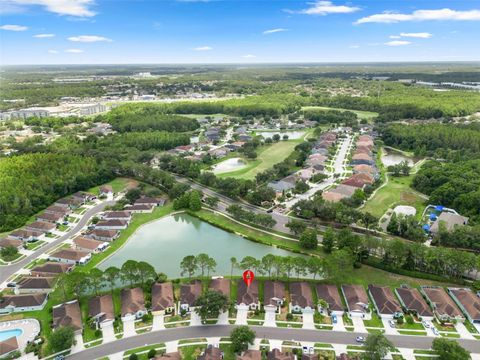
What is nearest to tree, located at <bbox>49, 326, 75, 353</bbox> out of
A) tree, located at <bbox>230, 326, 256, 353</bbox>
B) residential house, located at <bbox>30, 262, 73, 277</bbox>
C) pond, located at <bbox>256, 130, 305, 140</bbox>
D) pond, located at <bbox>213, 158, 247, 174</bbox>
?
residential house, located at <bbox>30, 262, 73, 277</bbox>

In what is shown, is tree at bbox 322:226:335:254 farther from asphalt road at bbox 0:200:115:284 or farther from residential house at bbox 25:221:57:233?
residential house at bbox 25:221:57:233

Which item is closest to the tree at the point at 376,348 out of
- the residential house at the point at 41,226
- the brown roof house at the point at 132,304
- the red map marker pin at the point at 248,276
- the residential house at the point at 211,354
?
the residential house at the point at 211,354

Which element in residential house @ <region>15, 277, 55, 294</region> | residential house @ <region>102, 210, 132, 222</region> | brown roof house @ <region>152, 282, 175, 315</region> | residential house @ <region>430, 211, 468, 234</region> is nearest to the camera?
brown roof house @ <region>152, 282, 175, 315</region>

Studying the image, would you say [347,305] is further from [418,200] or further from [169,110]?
[169,110]

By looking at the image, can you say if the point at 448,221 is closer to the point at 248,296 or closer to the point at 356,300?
the point at 356,300

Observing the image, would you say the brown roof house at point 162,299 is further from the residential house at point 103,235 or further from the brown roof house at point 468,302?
the brown roof house at point 468,302

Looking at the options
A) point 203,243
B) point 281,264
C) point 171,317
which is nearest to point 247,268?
point 281,264
